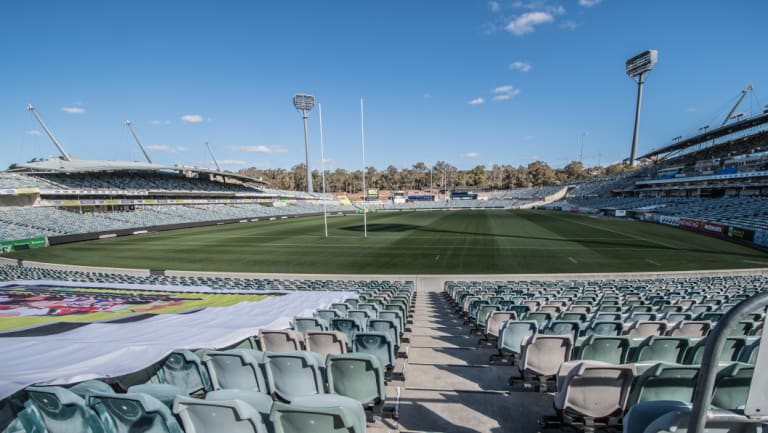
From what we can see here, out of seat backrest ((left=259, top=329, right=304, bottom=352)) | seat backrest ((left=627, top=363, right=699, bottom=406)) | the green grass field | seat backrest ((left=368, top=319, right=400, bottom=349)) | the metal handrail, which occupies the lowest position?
the green grass field

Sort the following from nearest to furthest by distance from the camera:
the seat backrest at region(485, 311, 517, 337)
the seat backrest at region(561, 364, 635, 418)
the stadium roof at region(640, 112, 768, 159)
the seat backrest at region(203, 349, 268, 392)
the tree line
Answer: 1. the seat backrest at region(561, 364, 635, 418)
2. the seat backrest at region(203, 349, 268, 392)
3. the seat backrest at region(485, 311, 517, 337)
4. the stadium roof at region(640, 112, 768, 159)
5. the tree line

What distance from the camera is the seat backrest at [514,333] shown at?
5953mm

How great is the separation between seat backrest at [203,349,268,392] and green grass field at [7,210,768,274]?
62.8 ft

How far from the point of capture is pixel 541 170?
158250 mm

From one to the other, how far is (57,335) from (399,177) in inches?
7078

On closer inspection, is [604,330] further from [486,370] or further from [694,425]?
[694,425]

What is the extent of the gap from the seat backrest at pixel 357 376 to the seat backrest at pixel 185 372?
5.43ft

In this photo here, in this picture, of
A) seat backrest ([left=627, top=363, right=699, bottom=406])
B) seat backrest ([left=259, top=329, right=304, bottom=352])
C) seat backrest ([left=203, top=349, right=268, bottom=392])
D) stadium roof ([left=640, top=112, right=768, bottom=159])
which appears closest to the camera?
seat backrest ([left=627, top=363, right=699, bottom=406])

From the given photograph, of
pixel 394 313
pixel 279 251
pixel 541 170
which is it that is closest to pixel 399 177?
pixel 541 170

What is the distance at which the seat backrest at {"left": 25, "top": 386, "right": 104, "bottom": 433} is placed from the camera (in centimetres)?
291

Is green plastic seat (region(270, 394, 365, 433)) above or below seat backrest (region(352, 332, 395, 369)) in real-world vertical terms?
above

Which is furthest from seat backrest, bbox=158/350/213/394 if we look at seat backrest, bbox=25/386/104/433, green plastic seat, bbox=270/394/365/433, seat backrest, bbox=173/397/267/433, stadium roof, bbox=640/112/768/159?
stadium roof, bbox=640/112/768/159

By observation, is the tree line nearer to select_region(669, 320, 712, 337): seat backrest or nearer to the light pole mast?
Answer: the light pole mast

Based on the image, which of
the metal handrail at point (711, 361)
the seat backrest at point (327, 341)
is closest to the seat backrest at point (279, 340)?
the seat backrest at point (327, 341)
